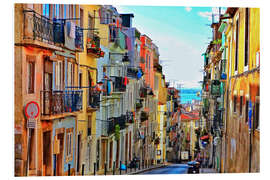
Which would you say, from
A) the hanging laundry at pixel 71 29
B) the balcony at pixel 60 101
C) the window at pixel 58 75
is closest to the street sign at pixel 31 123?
the balcony at pixel 60 101

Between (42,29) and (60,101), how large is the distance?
4.10 ft

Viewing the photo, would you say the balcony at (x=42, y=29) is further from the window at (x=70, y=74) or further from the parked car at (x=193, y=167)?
the parked car at (x=193, y=167)

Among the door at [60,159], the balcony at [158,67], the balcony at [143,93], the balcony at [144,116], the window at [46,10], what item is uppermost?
the window at [46,10]

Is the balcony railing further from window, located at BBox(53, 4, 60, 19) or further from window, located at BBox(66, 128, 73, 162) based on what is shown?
window, located at BBox(53, 4, 60, 19)

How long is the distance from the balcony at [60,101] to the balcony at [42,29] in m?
0.86

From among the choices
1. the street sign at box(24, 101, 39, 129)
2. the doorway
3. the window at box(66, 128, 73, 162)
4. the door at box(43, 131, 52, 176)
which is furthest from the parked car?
the street sign at box(24, 101, 39, 129)

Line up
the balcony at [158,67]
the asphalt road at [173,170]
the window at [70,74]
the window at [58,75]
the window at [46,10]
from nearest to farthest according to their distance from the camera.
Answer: the window at [46,10], the window at [58,75], the window at [70,74], the asphalt road at [173,170], the balcony at [158,67]

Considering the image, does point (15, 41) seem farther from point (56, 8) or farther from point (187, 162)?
point (187, 162)

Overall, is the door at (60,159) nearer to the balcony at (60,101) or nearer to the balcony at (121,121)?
the balcony at (60,101)

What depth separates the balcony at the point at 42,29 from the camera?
7.33 metres

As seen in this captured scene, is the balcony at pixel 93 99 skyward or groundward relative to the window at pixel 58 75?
groundward

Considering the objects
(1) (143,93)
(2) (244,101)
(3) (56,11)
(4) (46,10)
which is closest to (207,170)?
(2) (244,101)

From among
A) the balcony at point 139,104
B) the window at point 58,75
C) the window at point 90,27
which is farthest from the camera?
the balcony at point 139,104

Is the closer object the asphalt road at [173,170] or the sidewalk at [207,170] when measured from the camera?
the sidewalk at [207,170]
